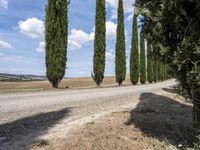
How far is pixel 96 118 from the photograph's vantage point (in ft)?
33.6

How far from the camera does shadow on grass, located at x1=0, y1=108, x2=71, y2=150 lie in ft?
24.2

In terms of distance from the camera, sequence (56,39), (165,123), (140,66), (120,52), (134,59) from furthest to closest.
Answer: (140,66), (134,59), (120,52), (56,39), (165,123)

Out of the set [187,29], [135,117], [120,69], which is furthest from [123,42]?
[187,29]

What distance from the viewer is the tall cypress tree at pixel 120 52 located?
44812 millimetres

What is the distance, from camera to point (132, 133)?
346 inches

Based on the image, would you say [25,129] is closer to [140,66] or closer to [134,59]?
[134,59]

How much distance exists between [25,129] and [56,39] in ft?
69.9

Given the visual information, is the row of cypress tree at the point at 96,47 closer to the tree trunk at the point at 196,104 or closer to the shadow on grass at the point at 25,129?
the tree trunk at the point at 196,104

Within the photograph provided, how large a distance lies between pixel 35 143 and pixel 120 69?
38035 mm

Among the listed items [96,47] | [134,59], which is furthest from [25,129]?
[134,59]

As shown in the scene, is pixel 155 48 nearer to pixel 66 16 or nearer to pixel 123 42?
pixel 66 16

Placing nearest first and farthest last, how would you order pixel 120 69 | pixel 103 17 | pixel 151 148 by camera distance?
pixel 151 148 → pixel 103 17 → pixel 120 69

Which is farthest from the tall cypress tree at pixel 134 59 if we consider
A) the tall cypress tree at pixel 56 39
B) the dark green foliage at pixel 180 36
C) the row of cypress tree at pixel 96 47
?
the dark green foliage at pixel 180 36

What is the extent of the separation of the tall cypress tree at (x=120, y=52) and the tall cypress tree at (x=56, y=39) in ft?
50.8
